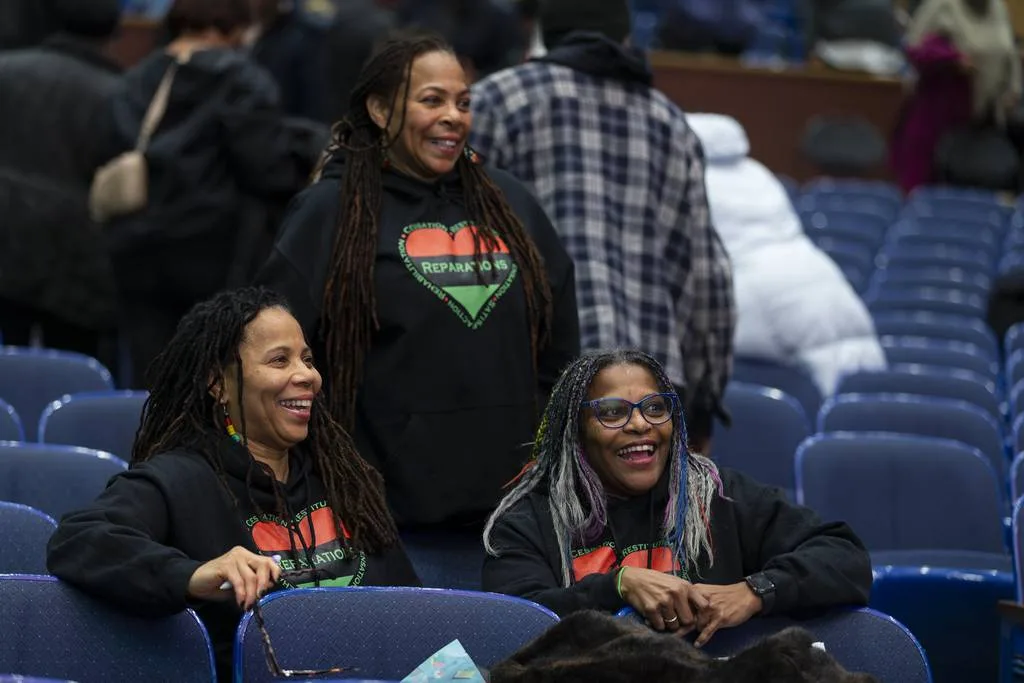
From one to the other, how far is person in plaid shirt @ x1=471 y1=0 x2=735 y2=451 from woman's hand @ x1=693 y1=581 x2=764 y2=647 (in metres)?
1.24

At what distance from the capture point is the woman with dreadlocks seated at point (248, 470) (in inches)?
124

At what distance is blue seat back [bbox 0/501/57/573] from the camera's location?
329cm

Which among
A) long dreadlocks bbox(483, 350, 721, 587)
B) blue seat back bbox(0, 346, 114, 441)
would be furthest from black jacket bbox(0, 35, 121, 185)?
long dreadlocks bbox(483, 350, 721, 587)

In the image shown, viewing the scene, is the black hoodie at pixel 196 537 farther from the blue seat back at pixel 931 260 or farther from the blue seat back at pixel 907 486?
the blue seat back at pixel 931 260

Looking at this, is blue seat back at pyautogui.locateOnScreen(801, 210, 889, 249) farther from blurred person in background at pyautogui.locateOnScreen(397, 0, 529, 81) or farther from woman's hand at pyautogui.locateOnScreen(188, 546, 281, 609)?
woman's hand at pyautogui.locateOnScreen(188, 546, 281, 609)

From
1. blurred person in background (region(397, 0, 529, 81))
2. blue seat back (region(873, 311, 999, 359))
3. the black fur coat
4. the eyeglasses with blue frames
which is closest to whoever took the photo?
the black fur coat

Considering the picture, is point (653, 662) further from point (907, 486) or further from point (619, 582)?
point (907, 486)

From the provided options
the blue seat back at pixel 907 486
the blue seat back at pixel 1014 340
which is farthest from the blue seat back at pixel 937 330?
the blue seat back at pixel 907 486

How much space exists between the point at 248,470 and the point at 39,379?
75.1 inches

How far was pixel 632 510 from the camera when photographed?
3.39 metres

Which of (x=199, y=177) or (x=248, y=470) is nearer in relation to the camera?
(x=248, y=470)

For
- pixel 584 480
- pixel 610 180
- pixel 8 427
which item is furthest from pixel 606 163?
pixel 8 427

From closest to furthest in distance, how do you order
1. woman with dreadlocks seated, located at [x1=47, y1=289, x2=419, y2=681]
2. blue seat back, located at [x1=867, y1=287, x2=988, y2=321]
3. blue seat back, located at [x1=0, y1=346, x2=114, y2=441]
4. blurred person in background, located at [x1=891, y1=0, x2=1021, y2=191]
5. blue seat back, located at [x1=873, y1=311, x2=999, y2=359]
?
woman with dreadlocks seated, located at [x1=47, y1=289, x2=419, y2=681], blue seat back, located at [x1=0, y1=346, x2=114, y2=441], blue seat back, located at [x1=873, y1=311, x2=999, y2=359], blue seat back, located at [x1=867, y1=287, x2=988, y2=321], blurred person in background, located at [x1=891, y1=0, x2=1021, y2=191]

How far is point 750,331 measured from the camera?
20.5 feet
